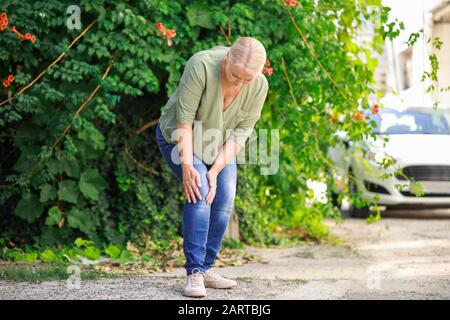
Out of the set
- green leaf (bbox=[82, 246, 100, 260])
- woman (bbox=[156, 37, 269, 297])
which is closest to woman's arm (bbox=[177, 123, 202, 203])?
woman (bbox=[156, 37, 269, 297])

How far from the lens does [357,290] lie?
4.77 m

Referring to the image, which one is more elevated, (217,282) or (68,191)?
(68,191)

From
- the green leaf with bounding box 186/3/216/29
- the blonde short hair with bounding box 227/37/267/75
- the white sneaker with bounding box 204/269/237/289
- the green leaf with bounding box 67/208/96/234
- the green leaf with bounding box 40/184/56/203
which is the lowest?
the white sneaker with bounding box 204/269/237/289

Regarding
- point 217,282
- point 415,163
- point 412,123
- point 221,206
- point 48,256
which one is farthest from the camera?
point 412,123

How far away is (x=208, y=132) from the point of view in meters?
4.41

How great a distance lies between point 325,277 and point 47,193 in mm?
2141

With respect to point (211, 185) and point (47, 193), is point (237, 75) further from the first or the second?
point (47, 193)

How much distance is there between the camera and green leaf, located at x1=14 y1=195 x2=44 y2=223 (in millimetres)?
6035

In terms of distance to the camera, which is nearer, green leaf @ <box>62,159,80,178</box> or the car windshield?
green leaf @ <box>62,159,80,178</box>

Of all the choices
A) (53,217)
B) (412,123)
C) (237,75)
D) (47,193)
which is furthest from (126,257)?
(412,123)

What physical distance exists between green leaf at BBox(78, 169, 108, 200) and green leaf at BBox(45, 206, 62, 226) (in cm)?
24

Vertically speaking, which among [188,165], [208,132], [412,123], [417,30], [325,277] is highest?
[417,30]

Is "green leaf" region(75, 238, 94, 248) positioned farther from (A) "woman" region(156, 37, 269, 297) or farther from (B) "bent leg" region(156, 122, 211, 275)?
(B) "bent leg" region(156, 122, 211, 275)

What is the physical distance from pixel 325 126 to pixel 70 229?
219 cm
